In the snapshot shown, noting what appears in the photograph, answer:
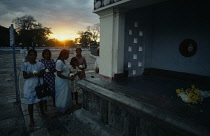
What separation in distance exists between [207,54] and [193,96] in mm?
2870

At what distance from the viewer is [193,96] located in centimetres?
235

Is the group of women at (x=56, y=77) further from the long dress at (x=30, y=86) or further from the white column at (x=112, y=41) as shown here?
the white column at (x=112, y=41)

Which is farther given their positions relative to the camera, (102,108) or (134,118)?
(102,108)

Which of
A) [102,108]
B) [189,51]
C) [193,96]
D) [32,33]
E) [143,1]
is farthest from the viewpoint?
[32,33]

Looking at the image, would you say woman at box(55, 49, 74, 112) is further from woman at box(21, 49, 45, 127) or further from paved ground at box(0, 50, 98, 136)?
woman at box(21, 49, 45, 127)

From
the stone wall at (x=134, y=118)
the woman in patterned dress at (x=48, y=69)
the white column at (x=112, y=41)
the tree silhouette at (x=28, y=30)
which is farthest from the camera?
the tree silhouette at (x=28, y=30)

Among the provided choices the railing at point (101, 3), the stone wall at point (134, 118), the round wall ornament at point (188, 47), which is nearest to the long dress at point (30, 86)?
the stone wall at point (134, 118)

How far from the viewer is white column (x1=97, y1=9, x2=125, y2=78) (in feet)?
12.4

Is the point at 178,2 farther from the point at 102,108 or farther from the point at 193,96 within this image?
the point at 102,108

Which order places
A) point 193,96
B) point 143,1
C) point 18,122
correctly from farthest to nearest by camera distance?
1. point 18,122
2. point 143,1
3. point 193,96

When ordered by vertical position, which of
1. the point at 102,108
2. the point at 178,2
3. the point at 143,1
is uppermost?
Answer: the point at 178,2

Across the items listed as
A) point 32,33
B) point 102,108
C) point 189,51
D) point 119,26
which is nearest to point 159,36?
point 189,51

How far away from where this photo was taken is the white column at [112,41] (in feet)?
12.4

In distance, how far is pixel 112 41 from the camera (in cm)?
388
